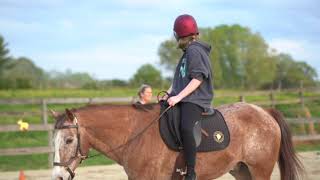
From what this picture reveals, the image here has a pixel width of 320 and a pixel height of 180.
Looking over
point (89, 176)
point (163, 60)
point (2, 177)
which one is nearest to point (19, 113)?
point (2, 177)

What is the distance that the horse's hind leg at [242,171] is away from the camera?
559 cm

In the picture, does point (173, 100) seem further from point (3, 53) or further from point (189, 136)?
point (3, 53)

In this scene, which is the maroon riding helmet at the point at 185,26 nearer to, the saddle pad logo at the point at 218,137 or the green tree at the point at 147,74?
the saddle pad logo at the point at 218,137

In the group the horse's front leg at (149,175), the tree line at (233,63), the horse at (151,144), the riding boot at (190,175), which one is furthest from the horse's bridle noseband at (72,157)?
the tree line at (233,63)

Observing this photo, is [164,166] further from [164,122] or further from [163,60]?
[163,60]

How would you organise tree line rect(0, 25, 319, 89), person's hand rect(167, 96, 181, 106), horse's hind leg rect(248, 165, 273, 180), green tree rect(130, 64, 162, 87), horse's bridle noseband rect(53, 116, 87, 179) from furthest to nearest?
tree line rect(0, 25, 319, 89) < green tree rect(130, 64, 162, 87) < horse's hind leg rect(248, 165, 273, 180) < person's hand rect(167, 96, 181, 106) < horse's bridle noseband rect(53, 116, 87, 179)

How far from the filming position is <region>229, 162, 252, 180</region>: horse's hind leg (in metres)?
5.59

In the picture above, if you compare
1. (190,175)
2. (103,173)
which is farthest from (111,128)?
(103,173)

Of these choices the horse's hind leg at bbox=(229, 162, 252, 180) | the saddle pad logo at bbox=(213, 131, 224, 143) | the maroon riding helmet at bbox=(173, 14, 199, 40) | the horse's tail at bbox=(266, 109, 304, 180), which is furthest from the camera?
the horse's tail at bbox=(266, 109, 304, 180)

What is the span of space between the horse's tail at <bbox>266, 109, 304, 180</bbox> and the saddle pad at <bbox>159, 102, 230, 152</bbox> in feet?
3.14

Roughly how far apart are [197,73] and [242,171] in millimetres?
1549

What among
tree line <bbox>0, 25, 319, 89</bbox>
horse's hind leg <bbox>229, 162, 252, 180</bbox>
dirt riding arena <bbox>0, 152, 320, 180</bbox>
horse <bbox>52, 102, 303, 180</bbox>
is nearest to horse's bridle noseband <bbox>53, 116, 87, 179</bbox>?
horse <bbox>52, 102, 303, 180</bbox>

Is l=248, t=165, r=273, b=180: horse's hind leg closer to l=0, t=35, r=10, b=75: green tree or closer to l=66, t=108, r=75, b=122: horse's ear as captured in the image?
l=66, t=108, r=75, b=122: horse's ear

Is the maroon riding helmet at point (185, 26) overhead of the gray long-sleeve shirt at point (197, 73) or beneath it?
overhead
